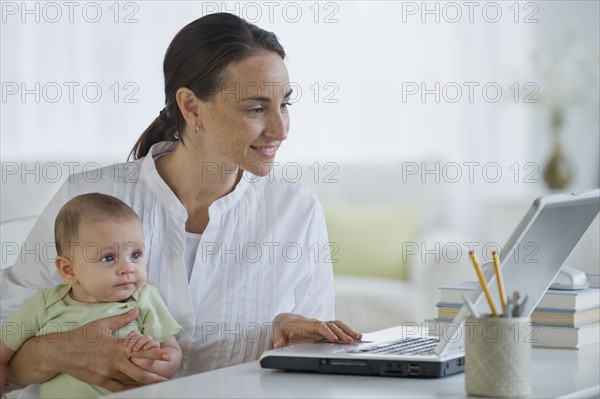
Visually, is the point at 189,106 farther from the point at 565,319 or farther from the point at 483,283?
the point at 483,283

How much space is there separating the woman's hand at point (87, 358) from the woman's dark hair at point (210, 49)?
1.89 feet

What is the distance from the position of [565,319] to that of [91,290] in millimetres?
839

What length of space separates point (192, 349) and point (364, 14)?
3.48 metres

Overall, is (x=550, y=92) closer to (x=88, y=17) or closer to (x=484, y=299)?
(x=88, y=17)

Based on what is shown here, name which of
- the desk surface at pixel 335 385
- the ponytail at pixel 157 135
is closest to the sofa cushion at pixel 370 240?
the ponytail at pixel 157 135

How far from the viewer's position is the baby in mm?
1781

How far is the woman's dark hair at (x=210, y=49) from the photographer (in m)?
2.08

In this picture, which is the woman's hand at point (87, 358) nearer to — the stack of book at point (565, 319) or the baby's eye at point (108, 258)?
the baby's eye at point (108, 258)

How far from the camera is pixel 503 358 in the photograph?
116 centimetres

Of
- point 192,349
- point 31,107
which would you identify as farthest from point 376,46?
point 192,349

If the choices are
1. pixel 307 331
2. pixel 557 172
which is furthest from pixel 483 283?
pixel 557 172

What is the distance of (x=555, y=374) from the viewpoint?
1355 millimetres

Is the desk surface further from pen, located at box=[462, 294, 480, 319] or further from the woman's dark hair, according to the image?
the woman's dark hair

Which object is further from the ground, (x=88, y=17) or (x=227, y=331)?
(x=88, y=17)
